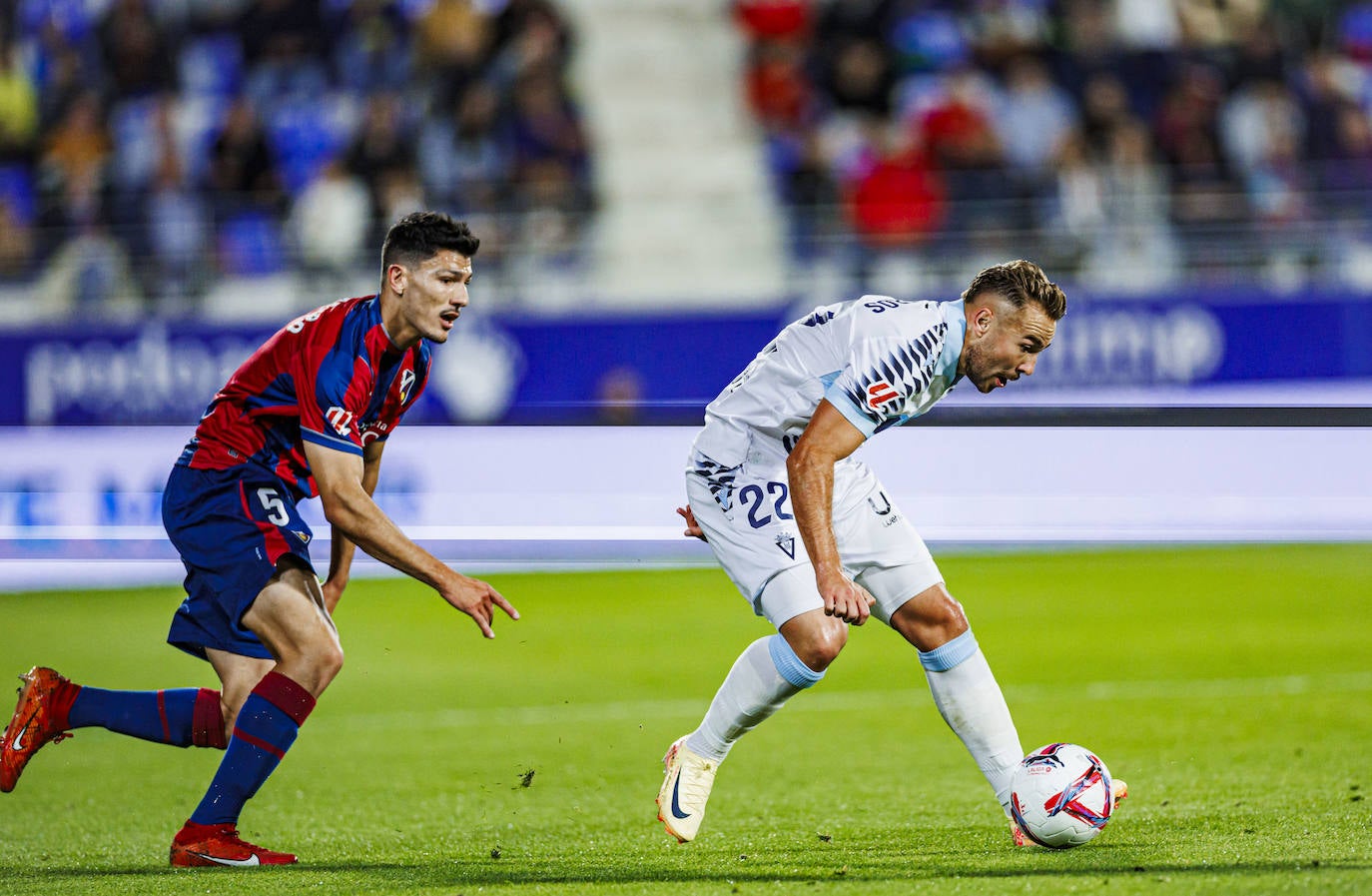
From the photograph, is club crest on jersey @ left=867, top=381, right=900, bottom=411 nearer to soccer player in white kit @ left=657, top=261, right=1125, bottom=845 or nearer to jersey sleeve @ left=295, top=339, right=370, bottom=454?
soccer player in white kit @ left=657, top=261, right=1125, bottom=845

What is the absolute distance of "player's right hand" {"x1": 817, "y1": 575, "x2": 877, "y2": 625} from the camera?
15.1 ft

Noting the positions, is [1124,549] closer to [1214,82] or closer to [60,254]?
[1214,82]

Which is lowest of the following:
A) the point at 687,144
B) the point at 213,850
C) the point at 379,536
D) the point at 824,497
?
the point at 213,850

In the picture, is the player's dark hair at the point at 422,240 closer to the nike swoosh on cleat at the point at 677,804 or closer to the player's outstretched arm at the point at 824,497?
the player's outstretched arm at the point at 824,497

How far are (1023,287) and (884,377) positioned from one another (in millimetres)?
474

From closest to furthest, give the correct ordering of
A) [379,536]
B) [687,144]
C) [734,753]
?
[379,536] → [734,753] → [687,144]

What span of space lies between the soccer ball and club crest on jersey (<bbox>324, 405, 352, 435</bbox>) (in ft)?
6.87

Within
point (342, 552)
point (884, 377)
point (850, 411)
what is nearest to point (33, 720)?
point (342, 552)

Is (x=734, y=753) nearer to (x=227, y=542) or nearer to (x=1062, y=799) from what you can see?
(x=1062, y=799)

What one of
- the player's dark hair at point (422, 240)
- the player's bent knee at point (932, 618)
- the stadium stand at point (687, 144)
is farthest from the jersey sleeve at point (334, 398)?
the stadium stand at point (687, 144)

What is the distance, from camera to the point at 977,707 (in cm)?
507

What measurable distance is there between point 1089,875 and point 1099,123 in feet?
36.8

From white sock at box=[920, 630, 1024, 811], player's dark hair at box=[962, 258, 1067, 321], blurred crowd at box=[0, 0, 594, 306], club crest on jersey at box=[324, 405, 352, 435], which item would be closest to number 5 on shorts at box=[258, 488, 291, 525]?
club crest on jersey at box=[324, 405, 352, 435]

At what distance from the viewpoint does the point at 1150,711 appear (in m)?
7.80
